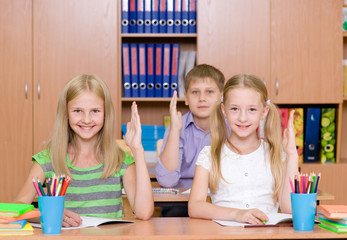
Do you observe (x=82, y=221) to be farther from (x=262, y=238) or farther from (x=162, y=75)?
(x=162, y=75)

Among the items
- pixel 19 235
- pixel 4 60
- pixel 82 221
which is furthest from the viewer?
pixel 4 60

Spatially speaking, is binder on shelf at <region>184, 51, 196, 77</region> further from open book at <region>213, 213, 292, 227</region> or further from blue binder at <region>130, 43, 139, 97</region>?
open book at <region>213, 213, 292, 227</region>

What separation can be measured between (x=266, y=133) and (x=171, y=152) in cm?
61

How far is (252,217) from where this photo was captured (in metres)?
1.67

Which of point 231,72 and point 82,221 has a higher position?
point 231,72

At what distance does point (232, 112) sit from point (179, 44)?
2.10 meters

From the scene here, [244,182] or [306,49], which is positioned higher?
[306,49]

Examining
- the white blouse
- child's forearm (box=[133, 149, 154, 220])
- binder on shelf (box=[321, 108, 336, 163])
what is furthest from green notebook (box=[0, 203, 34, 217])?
binder on shelf (box=[321, 108, 336, 163])

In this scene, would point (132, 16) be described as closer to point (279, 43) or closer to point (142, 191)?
point (279, 43)

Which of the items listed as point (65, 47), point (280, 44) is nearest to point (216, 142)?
point (280, 44)

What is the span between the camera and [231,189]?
6.77ft

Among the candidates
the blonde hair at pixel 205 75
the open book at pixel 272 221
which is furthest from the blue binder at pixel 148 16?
the open book at pixel 272 221

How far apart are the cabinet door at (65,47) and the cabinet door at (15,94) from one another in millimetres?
58

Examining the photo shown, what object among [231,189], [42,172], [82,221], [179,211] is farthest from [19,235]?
[179,211]
